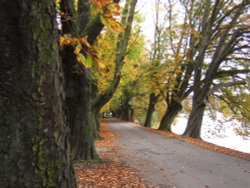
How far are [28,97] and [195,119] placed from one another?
1704 centimetres

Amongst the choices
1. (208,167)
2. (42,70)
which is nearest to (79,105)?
(208,167)

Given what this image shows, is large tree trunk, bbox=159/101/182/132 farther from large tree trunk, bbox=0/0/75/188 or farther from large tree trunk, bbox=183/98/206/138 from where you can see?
large tree trunk, bbox=0/0/75/188

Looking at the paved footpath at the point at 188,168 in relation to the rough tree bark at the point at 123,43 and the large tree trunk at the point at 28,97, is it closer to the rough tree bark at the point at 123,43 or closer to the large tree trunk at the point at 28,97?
the rough tree bark at the point at 123,43

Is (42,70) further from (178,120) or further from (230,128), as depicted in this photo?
(178,120)

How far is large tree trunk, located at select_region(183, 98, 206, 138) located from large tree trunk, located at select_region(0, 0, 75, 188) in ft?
54.6

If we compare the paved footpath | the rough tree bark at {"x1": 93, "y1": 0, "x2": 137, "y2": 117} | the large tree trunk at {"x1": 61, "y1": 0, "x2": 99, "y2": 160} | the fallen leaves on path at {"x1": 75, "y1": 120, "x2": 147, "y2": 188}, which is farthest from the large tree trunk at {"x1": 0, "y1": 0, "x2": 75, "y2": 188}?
the rough tree bark at {"x1": 93, "y1": 0, "x2": 137, "y2": 117}

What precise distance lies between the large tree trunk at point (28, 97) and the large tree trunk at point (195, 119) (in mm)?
16650

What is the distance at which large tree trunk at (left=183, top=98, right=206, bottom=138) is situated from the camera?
58.8 feet

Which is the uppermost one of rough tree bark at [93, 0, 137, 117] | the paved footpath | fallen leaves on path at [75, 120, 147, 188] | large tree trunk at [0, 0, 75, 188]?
rough tree bark at [93, 0, 137, 117]

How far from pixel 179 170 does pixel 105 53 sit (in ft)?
26.1

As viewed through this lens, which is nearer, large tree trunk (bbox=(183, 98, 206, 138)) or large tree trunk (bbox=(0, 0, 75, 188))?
large tree trunk (bbox=(0, 0, 75, 188))

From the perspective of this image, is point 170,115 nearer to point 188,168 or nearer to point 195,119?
point 195,119

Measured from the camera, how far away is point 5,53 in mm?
1860

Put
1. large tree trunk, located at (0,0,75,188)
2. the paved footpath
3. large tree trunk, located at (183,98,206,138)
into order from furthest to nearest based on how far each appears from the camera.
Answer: large tree trunk, located at (183,98,206,138)
the paved footpath
large tree trunk, located at (0,0,75,188)
